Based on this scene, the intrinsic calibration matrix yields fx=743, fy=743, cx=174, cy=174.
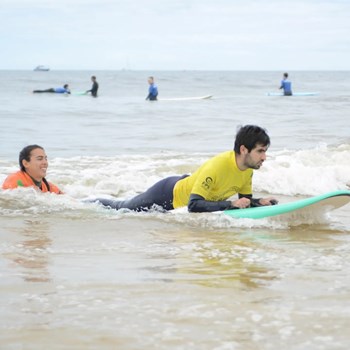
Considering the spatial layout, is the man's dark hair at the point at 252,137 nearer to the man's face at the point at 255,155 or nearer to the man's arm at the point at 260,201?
the man's face at the point at 255,155

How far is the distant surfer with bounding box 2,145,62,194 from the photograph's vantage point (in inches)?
303

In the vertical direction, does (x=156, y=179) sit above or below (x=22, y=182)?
below

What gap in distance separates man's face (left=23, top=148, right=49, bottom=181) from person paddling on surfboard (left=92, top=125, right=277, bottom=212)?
128cm

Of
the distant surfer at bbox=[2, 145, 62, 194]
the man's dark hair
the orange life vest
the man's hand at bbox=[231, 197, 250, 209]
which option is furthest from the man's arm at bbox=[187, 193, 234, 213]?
the orange life vest

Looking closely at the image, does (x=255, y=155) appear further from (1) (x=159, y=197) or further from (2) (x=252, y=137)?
(1) (x=159, y=197)

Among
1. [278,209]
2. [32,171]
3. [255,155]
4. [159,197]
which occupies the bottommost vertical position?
[278,209]

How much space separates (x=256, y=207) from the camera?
7.25 metres

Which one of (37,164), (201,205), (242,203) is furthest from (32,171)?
(242,203)

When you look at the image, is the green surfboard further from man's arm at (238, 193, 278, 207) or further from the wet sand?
the wet sand

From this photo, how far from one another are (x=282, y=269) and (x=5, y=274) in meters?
1.89

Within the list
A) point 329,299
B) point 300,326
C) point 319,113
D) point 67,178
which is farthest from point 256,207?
point 319,113

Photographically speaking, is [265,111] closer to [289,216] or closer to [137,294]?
[289,216]

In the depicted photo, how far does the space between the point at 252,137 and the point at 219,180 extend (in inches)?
21.5

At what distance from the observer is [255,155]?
6578 mm
